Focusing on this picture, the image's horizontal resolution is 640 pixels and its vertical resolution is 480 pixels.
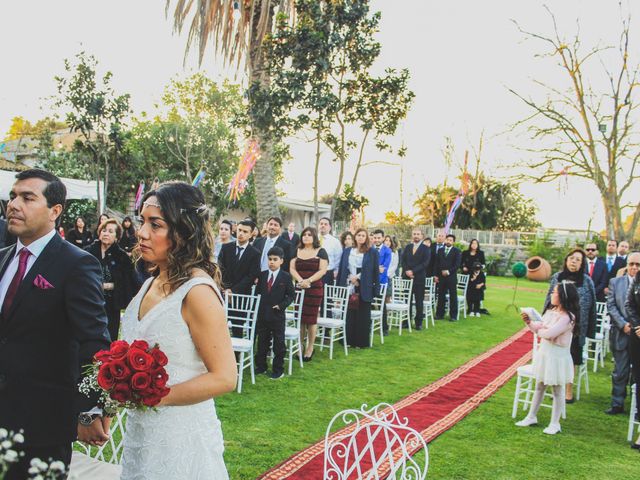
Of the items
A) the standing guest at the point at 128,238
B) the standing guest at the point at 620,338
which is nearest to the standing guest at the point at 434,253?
the standing guest at the point at 620,338

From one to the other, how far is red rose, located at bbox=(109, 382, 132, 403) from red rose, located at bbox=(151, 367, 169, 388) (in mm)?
86

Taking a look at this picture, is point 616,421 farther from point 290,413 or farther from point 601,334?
point 290,413

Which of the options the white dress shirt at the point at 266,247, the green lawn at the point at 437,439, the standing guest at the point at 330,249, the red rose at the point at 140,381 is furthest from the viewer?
the standing guest at the point at 330,249

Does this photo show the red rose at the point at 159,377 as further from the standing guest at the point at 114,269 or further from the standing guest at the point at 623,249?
the standing guest at the point at 623,249

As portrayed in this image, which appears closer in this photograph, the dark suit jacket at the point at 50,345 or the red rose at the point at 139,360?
the red rose at the point at 139,360

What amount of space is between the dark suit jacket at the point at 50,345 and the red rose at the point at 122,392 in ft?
2.15

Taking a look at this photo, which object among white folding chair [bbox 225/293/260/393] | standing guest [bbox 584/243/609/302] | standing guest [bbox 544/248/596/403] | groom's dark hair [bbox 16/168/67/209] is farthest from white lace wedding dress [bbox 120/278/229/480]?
standing guest [bbox 584/243/609/302]

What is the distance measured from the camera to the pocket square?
7.55 feet

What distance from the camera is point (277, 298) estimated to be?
7.21 metres

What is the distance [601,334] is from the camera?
333 inches

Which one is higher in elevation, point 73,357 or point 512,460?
point 73,357

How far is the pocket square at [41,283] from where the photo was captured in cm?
230

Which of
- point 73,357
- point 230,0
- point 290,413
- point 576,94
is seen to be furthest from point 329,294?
point 576,94

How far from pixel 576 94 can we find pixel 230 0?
16.4 m
